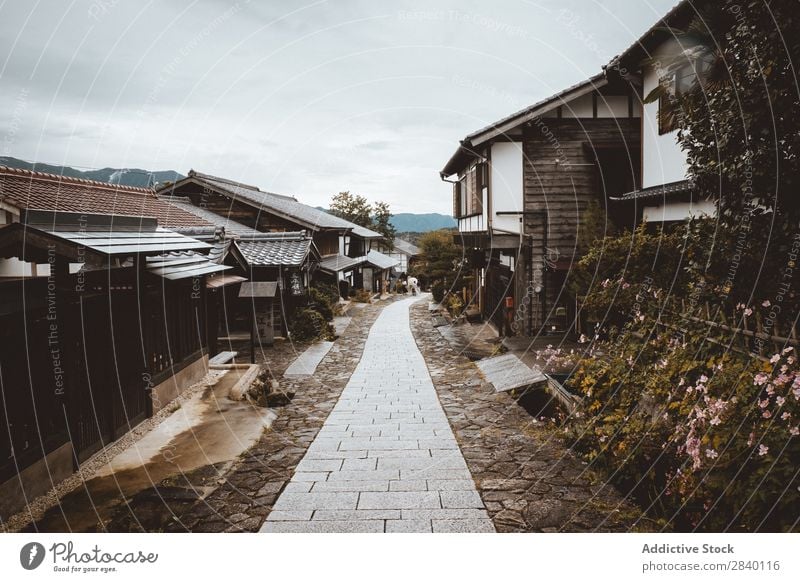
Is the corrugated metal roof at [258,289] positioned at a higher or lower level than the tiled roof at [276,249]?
lower

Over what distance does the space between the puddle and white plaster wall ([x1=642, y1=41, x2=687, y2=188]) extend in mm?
9714

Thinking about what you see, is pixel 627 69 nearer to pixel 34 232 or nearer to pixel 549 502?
pixel 549 502

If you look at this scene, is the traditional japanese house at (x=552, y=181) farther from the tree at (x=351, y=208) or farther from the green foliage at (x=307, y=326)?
the tree at (x=351, y=208)

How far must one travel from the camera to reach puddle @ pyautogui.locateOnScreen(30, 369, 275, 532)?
6.02 meters

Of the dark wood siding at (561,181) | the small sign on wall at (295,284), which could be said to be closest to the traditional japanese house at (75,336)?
the small sign on wall at (295,284)

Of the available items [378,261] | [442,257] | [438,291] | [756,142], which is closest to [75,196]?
[756,142]

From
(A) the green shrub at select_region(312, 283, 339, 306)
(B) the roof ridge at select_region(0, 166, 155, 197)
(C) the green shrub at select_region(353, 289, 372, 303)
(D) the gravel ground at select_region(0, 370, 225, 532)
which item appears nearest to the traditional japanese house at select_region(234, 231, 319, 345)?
(B) the roof ridge at select_region(0, 166, 155, 197)

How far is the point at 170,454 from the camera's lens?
8008 mm

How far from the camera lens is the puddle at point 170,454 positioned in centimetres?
602

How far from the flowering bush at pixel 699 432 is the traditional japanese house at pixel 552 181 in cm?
993

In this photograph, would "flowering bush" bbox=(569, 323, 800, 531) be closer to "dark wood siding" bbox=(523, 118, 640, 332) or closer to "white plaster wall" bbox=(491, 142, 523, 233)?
"dark wood siding" bbox=(523, 118, 640, 332)

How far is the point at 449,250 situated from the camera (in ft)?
127

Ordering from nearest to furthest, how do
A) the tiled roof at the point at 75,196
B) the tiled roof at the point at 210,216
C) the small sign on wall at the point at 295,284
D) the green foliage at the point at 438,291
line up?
1. the tiled roof at the point at 75,196
2. the small sign on wall at the point at 295,284
3. the tiled roof at the point at 210,216
4. the green foliage at the point at 438,291

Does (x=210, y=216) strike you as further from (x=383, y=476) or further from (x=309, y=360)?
(x=383, y=476)
